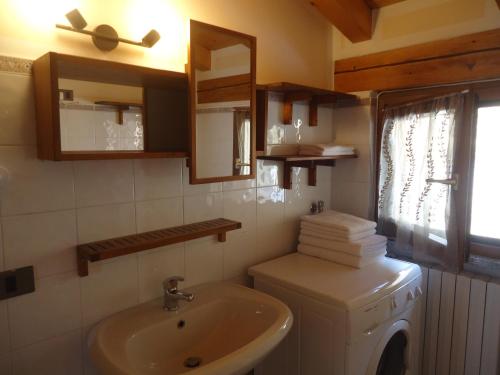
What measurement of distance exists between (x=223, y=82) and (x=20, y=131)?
0.75 metres

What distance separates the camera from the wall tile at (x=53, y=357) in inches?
45.9

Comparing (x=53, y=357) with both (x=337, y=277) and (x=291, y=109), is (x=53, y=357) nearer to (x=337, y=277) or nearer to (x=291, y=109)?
(x=337, y=277)

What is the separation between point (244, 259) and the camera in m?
1.83

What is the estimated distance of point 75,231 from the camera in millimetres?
1258

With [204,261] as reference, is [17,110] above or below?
above

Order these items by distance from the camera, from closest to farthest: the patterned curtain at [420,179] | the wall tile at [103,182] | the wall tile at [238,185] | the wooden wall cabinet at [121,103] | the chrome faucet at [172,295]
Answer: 1. the wooden wall cabinet at [121,103]
2. the wall tile at [103,182]
3. the chrome faucet at [172,295]
4. the wall tile at [238,185]
5. the patterned curtain at [420,179]

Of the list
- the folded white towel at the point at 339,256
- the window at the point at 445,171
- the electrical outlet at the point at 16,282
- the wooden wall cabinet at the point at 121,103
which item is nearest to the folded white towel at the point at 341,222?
the folded white towel at the point at 339,256

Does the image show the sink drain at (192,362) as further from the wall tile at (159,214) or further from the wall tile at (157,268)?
the wall tile at (159,214)

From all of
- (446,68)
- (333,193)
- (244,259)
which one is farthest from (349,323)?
(446,68)

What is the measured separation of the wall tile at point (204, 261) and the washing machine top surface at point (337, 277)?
0.18m

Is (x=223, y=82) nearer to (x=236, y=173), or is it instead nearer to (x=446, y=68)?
(x=236, y=173)

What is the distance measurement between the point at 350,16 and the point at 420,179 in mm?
932

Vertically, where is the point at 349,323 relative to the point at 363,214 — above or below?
below

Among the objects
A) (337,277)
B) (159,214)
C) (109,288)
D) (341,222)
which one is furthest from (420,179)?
(109,288)
